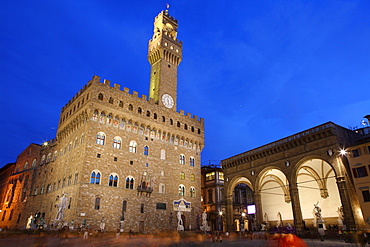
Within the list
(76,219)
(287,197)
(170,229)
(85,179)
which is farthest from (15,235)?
(287,197)

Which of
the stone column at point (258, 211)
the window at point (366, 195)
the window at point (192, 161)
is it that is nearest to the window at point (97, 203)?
the window at point (192, 161)

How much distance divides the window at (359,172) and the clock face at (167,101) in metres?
26.1

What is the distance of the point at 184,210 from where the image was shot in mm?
A: 37625

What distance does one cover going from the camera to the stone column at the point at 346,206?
73.0ft

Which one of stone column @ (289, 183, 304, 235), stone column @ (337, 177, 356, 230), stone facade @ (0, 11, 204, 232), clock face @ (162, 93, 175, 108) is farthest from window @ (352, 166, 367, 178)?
clock face @ (162, 93, 175, 108)

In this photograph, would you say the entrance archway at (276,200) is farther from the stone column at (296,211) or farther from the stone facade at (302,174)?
the stone column at (296,211)

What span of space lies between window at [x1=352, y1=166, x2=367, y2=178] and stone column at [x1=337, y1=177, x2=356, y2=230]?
4.45ft

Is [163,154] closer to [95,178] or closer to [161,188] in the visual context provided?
[161,188]

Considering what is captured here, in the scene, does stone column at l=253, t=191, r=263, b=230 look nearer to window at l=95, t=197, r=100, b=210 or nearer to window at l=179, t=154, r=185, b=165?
window at l=179, t=154, r=185, b=165

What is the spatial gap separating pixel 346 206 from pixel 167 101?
27371 millimetres

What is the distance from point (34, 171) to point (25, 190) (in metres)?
3.56

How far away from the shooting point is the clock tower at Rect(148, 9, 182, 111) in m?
41.7

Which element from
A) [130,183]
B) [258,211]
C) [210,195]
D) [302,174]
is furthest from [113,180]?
[302,174]

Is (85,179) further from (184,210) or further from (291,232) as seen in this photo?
(291,232)
